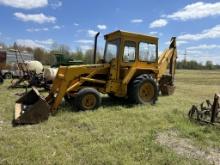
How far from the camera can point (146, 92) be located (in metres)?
11.9

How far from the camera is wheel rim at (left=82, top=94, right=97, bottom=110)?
10.4 metres

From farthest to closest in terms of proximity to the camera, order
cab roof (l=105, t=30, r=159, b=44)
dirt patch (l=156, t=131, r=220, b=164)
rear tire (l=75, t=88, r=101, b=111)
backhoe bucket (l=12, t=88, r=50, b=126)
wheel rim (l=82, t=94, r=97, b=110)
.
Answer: cab roof (l=105, t=30, r=159, b=44), wheel rim (l=82, t=94, r=97, b=110), rear tire (l=75, t=88, r=101, b=111), backhoe bucket (l=12, t=88, r=50, b=126), dirt patch (l=156, t=131, r=220, b=164)

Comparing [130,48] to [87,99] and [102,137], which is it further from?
[102,137]

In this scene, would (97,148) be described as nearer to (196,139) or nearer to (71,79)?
(196,139)

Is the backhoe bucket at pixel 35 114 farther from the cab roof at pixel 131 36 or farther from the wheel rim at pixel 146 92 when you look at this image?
the wheel rim at pixel 146 92

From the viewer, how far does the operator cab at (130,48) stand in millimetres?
11211

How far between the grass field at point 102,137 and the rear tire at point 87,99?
0.28 metres

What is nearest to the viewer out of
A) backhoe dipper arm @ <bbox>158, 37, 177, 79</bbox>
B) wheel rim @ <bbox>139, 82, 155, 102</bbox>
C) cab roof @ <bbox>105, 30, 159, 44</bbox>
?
cab roof @ <bbox>105, 30, 159, 44</bbox>

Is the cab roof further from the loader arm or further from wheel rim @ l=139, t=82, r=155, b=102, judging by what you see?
the loader arm

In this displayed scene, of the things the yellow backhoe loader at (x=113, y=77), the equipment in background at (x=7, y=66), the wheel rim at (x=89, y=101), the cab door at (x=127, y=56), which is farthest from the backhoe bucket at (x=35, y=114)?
the equipment in background at (x=7, y=66)

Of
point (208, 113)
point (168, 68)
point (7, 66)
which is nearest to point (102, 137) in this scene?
point (208, 113)

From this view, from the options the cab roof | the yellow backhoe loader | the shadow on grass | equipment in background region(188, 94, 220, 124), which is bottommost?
the shadow on grass

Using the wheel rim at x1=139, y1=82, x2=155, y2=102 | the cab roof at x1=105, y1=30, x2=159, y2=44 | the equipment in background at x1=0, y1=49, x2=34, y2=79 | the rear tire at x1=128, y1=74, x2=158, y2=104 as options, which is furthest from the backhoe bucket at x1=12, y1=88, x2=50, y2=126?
the equipment in background at x1=0, y1=49, x2=34, y2=79

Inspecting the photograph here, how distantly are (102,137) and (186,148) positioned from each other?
5.94 ft
